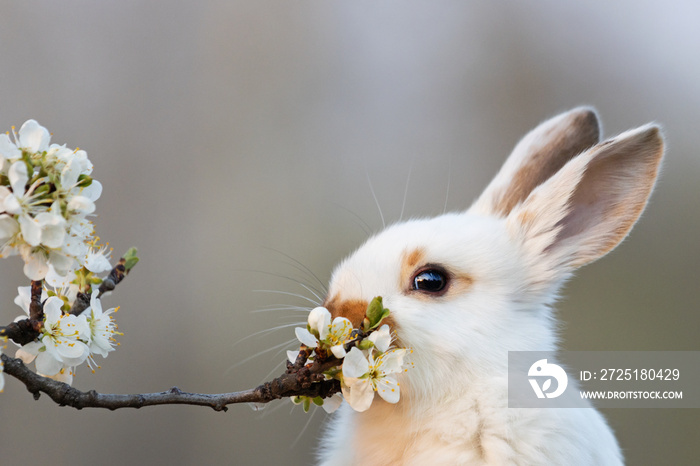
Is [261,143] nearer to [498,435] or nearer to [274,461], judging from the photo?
[274,461]

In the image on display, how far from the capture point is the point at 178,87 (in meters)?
1.18

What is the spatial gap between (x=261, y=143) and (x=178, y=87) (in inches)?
7.1

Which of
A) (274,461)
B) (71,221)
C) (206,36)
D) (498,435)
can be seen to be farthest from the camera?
(206,36)

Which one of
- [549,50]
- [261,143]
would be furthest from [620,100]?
[261,143]

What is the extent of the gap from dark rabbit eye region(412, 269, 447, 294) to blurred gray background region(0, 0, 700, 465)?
22.2 inches

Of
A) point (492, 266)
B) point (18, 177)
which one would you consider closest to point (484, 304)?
point (492, 266)

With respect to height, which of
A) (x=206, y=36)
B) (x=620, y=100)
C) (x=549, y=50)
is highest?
(x=206, y=36)

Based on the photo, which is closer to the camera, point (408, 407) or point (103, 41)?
point (408, 407)

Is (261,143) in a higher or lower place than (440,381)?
higher

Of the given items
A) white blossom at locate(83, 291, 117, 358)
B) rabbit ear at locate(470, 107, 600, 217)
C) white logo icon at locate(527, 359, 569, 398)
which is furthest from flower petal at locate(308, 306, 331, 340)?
rabbit ear at locate(470, 107, 600, 217)

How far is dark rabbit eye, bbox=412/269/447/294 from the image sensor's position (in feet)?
1.87

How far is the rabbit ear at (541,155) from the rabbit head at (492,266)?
0.08 m

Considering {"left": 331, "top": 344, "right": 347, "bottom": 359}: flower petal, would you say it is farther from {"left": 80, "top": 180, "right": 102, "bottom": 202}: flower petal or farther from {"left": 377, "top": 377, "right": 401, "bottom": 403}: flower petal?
{"left": 80, "top": 180, "right": 102, "bottom": 202}: flower petal

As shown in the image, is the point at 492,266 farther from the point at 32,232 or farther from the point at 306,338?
the point at 32,232
